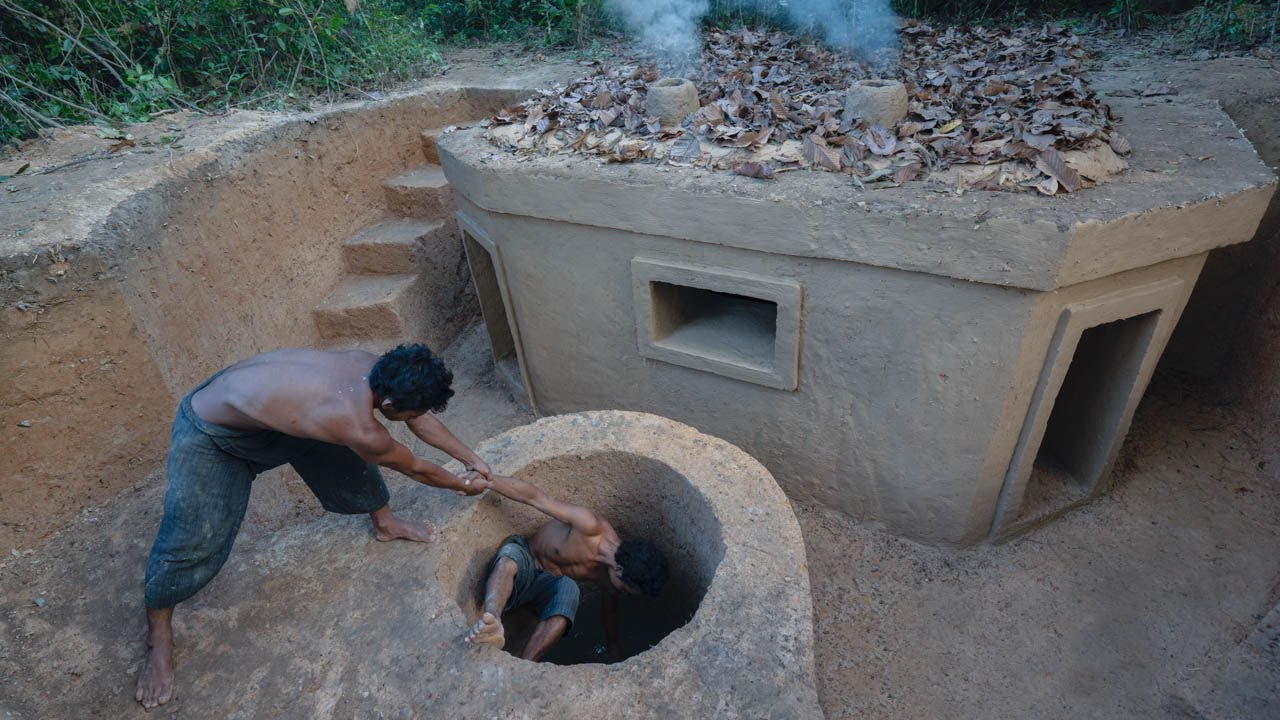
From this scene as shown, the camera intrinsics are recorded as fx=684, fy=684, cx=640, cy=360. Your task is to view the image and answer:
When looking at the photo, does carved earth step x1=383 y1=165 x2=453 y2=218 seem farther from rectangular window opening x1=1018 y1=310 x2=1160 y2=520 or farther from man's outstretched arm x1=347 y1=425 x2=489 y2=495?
rectangular window opening x1=1018 y1=310 x2=1160 y2=520

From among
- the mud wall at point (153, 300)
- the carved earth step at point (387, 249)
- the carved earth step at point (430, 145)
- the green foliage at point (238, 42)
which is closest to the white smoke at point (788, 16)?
the green foliage at point (238, 42)

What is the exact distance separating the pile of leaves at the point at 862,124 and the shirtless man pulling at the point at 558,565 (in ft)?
5.82

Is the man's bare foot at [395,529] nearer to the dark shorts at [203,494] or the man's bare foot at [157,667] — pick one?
the dark shorts at [203,494]

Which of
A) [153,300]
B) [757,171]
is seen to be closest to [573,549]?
[757,171]

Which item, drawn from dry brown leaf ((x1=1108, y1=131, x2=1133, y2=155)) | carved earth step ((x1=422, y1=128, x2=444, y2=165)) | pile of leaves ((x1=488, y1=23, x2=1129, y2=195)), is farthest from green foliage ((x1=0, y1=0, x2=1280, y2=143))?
dry brown leaf ((x1=1108, y1=131, x2=1133, y2=155))

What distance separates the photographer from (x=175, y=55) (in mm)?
5082

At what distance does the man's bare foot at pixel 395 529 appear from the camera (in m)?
2.54

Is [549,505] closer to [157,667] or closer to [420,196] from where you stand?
[157,667]

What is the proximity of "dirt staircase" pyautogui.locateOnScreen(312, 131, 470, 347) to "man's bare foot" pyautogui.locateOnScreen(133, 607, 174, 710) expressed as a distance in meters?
2.83

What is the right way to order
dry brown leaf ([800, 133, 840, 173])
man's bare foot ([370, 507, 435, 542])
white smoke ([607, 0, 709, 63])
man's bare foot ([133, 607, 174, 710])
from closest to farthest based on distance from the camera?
man's bare foot ([133, 607, 174, 710]) → man's bare foot ([370, 507, 435, 542]) → dry brown leaf ([800, 133, 840, 173]) → white smoke ([607, 0, 709, 63])

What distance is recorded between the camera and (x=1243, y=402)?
427 centimetres

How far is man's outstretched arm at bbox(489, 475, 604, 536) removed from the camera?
8.74 ft

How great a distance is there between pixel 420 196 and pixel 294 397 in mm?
3482

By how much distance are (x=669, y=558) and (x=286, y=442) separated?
68.4 inches
